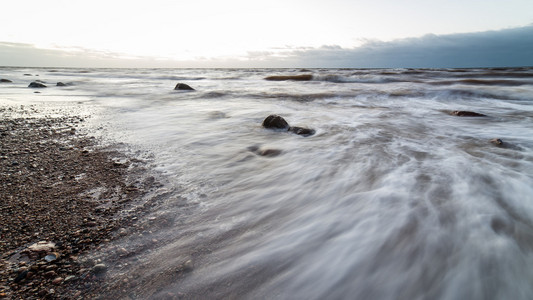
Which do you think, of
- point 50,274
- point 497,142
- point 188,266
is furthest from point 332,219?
point 497,142

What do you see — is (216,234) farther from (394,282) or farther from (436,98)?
(436,98)

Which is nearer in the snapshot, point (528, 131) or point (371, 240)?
point (371, 240)

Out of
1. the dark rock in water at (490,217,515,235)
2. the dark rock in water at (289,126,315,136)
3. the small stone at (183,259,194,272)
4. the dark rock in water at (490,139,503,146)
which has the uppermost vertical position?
the dark rock in water at (289,126,315,136)

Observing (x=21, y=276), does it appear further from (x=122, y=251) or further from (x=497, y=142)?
(x=497, y=142)

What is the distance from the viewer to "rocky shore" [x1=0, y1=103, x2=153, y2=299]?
4.19 feet

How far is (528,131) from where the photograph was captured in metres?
4.50

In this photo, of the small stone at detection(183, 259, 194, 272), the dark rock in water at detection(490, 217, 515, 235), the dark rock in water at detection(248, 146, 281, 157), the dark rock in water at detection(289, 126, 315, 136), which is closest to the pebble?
the small stone at detection(183, 259, 194, 272)

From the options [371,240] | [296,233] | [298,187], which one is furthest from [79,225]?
[371,240]

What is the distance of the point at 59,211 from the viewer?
1859mm

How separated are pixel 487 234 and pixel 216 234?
5.92 feet

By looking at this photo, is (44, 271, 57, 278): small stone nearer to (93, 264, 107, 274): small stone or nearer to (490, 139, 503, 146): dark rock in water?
(93, 264, 107, 274): small stone

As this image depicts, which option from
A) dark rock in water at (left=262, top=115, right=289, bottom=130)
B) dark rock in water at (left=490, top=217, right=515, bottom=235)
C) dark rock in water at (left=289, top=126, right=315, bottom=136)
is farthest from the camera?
dark rock in water at (left=262, top=115, right=289, bottom=130)

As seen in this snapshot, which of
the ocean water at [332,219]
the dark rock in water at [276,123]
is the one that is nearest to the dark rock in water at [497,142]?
the ocean water at [332,219]

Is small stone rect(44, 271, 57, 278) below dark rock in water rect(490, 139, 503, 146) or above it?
below
